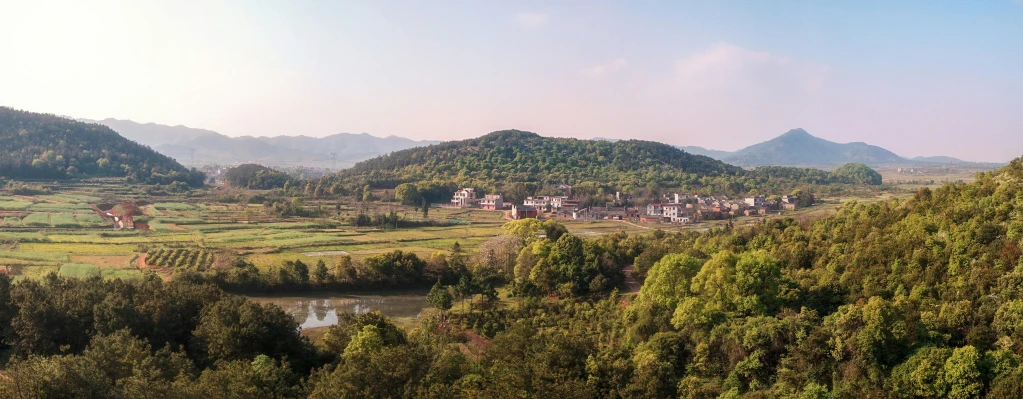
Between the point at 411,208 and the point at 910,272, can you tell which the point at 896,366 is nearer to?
the point at 910,272

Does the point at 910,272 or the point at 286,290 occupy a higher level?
the point at 910,272

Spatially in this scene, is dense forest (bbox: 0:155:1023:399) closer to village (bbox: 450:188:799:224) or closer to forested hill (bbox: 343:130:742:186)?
village (bbox: 450:188:799:224)

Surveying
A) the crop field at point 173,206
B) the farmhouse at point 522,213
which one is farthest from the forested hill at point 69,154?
the farmhouse at point 522,213

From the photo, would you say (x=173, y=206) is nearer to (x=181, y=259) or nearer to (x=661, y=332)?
(x=181, y=259)

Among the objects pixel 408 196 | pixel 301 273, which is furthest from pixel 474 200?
pixel 301 273

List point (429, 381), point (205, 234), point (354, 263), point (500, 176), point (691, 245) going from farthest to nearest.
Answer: point (500, 176) → point (205, 234) → point (354, 263) → point (691, 245) → point (429, 381)

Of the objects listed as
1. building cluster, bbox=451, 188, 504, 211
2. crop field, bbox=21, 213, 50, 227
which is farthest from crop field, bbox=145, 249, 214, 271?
building cluster, bbox=451, 188, 504, 211

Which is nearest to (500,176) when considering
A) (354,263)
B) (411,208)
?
(411,208)
